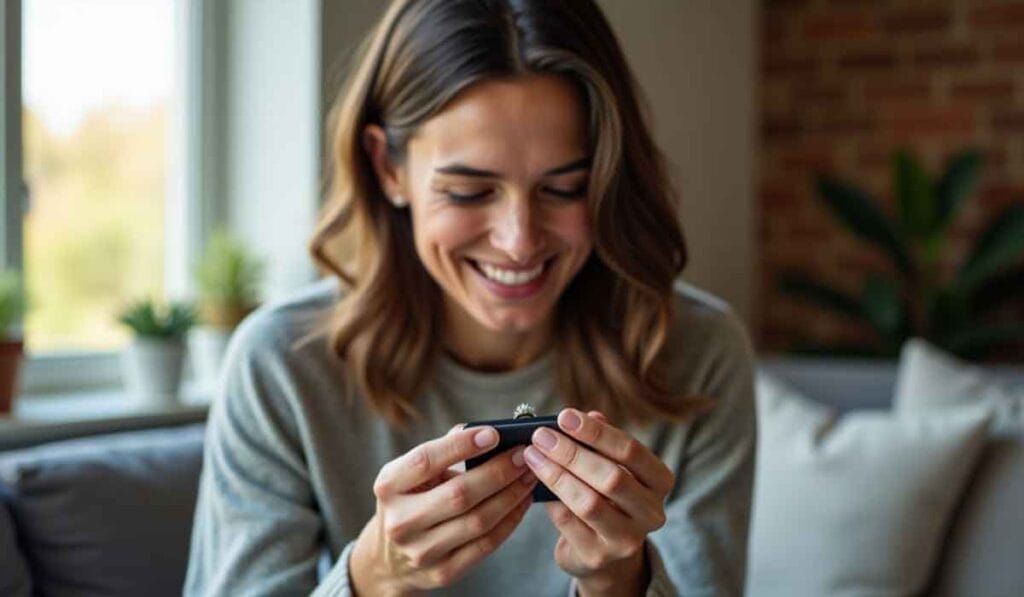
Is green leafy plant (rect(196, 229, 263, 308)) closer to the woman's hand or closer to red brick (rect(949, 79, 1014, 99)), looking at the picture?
the woman's hand

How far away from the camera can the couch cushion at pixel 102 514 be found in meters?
1.69

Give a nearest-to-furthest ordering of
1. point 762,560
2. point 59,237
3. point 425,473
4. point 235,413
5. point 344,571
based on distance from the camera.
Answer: point 425,473, point 344,571, point 235,413, point 59,237, point 762,560

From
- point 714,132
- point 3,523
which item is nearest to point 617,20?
point 714,132

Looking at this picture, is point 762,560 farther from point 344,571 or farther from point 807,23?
point 807,23

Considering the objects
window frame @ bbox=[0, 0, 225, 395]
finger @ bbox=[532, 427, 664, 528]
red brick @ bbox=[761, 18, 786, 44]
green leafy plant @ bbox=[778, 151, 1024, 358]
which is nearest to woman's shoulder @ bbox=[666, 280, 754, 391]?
finger @ bbox=[532, 427, 664, 528]

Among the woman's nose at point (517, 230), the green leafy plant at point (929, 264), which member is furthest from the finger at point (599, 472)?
the green leafy plant at point (929, 264)

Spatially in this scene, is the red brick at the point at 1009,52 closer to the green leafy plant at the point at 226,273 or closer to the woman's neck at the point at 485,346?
the green leafy plant at the point at 226,273

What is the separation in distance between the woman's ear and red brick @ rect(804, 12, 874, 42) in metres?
2.72

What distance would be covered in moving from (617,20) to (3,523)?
6.58 feet

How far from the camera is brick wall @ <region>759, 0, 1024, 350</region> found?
3.76 metres

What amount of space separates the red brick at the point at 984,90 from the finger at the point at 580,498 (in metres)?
2.90

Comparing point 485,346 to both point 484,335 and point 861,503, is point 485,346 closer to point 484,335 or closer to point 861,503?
point 484,335

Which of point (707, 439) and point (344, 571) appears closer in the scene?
point (344, 571)

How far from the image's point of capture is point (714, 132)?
3605 millimetres
